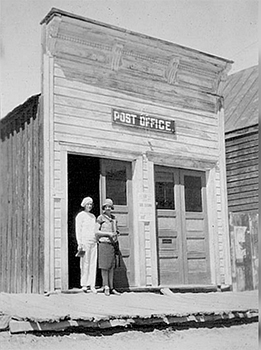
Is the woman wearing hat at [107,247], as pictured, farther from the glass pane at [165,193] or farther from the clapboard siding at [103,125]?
the glass pane at [165,193]

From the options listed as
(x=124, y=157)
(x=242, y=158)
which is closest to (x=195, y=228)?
(x=124, y=157)

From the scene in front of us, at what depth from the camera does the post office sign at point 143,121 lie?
9102mm

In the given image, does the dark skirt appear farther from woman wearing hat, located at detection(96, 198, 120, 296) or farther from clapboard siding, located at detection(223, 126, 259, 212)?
clapboard siding, located at detection(223, 126, 259, 212)

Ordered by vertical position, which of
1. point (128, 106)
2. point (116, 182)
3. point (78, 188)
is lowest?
point (116, 182)

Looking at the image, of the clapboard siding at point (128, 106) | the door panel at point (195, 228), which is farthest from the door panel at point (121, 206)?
the door panel at point (195, 228)

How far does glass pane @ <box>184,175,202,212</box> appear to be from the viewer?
9.99 meters

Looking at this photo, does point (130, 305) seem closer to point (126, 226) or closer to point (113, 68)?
point (126, 226)

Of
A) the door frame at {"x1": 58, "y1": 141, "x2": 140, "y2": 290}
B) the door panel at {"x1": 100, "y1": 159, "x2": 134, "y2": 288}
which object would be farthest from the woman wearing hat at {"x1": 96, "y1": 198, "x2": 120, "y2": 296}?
the door panel at {"x1": 100, "y1": 159, "x2": 134, "y2": 288}

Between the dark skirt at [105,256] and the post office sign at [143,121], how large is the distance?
2.33m

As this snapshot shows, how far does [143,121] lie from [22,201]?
8.65ft

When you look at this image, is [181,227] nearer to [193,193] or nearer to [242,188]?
[193,193]

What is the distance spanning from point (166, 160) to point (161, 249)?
65.2 inches

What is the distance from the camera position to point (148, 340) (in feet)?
20.3

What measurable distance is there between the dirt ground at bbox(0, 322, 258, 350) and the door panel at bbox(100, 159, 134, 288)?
88.9 inches
